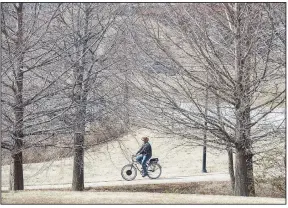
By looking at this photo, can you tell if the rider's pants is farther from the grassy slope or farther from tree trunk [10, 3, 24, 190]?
tree trunk [10, 3, 24, 190]

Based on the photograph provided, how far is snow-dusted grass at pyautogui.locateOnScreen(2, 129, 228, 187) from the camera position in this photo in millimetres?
8836

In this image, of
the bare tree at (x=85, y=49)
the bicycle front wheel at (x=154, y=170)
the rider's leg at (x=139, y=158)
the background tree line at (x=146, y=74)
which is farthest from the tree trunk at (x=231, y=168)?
the bare tree at (x=85, y=49)

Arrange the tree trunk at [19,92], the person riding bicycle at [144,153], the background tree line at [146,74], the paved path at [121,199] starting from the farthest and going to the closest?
1. the person riding bicycle at [144,153]
2. the background tree line at [146,74]
3. the tree trunk at [19,92]
4. the paved path at [121,199]

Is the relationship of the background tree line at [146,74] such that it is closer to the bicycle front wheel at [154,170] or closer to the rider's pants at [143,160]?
the rider's pants at [143,160]

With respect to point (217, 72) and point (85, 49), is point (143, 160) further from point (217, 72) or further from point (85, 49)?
point (85, 49)

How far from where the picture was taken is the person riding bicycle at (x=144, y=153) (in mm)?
8688

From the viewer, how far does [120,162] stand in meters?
9.12

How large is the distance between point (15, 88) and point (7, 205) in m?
1.93

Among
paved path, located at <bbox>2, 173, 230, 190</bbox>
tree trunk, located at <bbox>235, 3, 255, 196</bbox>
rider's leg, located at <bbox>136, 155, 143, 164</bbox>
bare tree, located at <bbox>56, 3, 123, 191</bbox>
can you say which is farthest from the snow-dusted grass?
tree trunk, located at <bbox>235, 3, 255, 196</bbox>

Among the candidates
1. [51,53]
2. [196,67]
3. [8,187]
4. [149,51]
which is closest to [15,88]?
[51,53]

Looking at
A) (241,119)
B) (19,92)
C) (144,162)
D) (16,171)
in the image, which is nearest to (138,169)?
(144,162)

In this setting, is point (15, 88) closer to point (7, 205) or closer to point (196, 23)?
point (7, 205)

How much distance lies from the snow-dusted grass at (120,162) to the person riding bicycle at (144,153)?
0.08 meters

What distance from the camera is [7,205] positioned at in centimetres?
729
